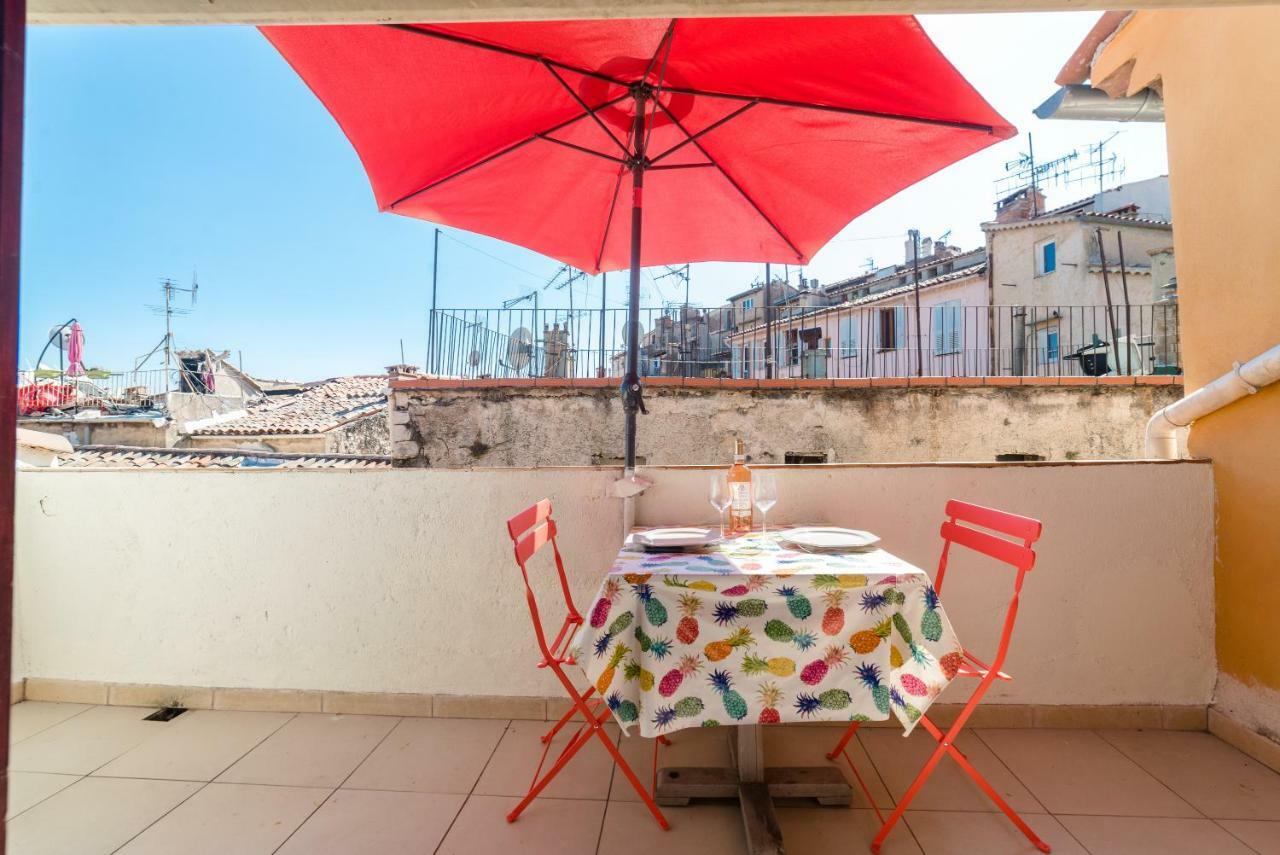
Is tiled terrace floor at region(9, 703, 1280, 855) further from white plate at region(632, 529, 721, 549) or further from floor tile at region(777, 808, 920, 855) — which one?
white plate at region(632, 529, 721, 549)

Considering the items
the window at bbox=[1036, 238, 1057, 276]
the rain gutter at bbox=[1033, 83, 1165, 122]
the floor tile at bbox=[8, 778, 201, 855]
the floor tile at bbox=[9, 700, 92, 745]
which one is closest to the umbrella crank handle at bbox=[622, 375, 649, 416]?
the floor tile at bbox=[8, 778, 201, 855]

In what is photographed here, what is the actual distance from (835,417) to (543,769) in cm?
486

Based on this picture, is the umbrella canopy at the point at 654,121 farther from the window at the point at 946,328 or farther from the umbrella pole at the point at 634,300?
the window at the point at 946,328

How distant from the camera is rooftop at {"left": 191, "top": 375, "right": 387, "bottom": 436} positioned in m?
16.2

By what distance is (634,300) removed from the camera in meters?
2.24

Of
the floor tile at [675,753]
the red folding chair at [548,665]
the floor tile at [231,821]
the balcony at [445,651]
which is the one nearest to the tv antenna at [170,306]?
the balcony at [445,651]

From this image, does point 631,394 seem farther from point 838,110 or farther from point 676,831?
point 676,831

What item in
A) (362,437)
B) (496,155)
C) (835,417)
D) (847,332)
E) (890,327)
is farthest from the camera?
(847,332)

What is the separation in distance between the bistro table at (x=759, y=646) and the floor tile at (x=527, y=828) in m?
0.45

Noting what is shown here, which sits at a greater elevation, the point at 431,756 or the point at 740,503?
the point at 740,503

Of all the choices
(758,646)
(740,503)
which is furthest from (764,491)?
(758,646)

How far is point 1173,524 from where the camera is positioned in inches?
85.2

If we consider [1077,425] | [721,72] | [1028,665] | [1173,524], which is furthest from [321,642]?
[1077,425]

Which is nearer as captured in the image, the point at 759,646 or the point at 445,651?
the point at 759,646
